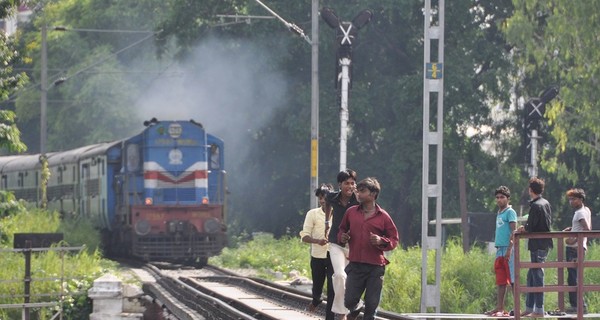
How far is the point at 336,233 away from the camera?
15.2 meters

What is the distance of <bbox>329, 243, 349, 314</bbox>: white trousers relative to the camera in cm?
1521

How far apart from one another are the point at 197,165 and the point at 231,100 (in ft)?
50.7

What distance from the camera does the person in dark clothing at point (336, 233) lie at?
15.0 metres

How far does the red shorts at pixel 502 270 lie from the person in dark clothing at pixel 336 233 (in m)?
2.99

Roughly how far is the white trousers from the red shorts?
3.05m

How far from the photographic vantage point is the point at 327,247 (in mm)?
16172

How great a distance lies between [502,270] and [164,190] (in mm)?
18507

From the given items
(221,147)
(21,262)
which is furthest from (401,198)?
(21,262)

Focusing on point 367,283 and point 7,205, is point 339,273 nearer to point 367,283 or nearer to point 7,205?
point 367,283

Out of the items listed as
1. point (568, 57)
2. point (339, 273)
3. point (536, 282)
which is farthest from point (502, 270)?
point (568, 57)

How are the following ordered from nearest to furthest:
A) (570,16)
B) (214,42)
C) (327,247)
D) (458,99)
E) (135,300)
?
(327,247) → (135,300) → (570,16) → (458,99) → (214,42)

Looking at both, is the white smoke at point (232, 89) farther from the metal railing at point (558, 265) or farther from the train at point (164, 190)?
the metal railing at point (558, 265)

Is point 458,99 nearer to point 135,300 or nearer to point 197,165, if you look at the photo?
point 197,165

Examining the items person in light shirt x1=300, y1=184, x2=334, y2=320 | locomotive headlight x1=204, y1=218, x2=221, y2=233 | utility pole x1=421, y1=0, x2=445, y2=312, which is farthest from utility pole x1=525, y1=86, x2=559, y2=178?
person in light shirt x1=300, y1=184, x2=334, y2=320
